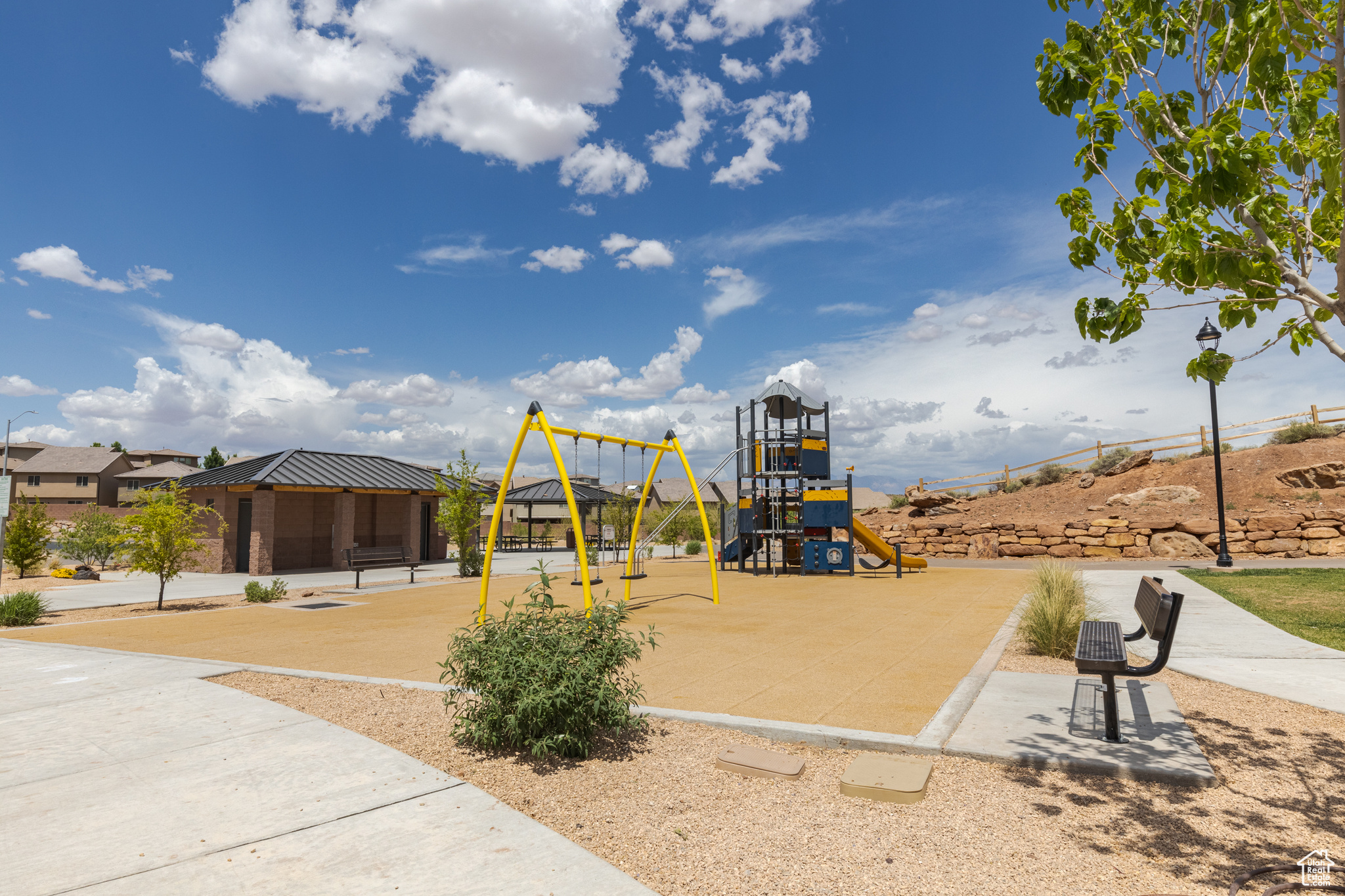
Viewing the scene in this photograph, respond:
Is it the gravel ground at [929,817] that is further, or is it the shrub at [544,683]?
the shrub at [544,683]

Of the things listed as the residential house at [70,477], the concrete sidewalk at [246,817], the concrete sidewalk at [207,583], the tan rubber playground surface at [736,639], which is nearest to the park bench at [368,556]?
the concrete sidewalk at [207,583]

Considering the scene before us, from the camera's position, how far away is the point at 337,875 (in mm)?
3072

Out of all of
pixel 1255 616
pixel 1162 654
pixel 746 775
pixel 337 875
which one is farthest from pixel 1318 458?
pixel 337 875

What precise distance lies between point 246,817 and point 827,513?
1656 centimetres

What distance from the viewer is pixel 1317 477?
23406mm

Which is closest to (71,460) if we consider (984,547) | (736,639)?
(984,547)

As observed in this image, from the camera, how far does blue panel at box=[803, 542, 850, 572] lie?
738 inches

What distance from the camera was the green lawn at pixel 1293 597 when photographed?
8.73m

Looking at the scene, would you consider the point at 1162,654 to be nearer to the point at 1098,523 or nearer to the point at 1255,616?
the point at 1255,616

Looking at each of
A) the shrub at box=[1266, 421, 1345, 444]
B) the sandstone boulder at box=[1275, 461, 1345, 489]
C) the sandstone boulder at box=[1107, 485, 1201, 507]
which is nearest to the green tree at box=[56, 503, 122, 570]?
the sandstone boulder at box=[1107, 485, 1201, 507]

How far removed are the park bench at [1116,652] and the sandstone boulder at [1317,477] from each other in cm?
2466

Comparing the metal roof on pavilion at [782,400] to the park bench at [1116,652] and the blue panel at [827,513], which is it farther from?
the park bench at [1116,652]

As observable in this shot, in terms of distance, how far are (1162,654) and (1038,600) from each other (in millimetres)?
3342

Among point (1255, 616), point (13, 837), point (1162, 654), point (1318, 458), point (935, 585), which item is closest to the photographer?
point (13, 837)
